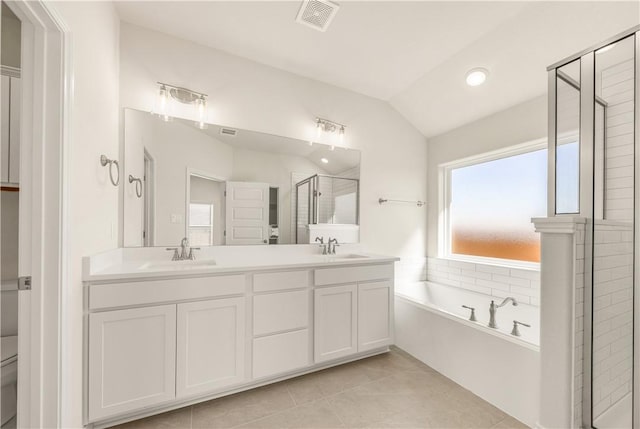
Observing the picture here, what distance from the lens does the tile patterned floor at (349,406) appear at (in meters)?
1.61

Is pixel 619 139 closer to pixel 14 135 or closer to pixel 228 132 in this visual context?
pixel 228 132

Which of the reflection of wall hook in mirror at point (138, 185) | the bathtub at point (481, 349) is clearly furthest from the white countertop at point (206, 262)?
the bathtub at point (481, 349)

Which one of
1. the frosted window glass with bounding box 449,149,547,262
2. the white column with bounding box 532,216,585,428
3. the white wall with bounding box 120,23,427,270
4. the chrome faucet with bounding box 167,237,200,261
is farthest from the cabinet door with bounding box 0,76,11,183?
the frosted window glass with bounding box 449,149,547,262

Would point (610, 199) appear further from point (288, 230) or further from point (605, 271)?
point (288, 230)

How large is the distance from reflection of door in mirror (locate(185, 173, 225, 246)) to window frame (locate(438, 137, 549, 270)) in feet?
8.34

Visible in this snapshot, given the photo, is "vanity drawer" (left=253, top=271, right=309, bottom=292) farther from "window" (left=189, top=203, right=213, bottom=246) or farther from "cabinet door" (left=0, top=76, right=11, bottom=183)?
"cabinet door" (left=0, top=76, right=11, bottom=183)

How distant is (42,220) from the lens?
1.10 m

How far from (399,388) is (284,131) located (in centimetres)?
234

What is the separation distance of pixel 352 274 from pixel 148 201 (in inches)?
66.5

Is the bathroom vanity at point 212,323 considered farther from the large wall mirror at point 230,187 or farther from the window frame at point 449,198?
the window frame at point 449,198

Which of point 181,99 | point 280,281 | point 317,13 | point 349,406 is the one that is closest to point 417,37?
point 317,13

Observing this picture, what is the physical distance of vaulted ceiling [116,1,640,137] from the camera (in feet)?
6.17

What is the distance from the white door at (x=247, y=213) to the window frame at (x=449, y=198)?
85.1 inches

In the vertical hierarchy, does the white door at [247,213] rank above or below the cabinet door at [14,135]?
below
